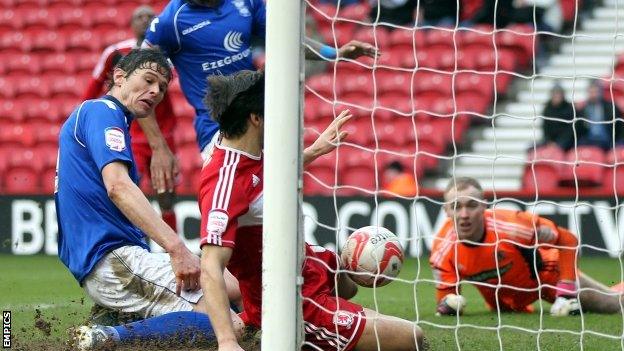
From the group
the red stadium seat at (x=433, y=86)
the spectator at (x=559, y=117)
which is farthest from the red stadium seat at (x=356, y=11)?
the spectator at (x=559, y=117)

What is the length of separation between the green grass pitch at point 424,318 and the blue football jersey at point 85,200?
462 millimetres

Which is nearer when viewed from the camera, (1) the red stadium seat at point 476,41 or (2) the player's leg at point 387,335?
(2) the player's leg at point 387,335

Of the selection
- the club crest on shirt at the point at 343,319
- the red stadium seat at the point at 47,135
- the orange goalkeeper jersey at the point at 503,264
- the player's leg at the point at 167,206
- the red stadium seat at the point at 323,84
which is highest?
the red stadium seat at the point at 323,84

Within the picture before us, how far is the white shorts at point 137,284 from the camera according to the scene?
5059 mm

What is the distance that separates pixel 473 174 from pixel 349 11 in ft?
10.4

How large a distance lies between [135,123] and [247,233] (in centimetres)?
→ 328

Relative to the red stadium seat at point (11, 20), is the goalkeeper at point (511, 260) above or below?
below

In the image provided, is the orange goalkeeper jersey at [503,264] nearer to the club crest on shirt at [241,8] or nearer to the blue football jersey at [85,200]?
the club crest on shirt at [241,8]

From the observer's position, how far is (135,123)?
777cm

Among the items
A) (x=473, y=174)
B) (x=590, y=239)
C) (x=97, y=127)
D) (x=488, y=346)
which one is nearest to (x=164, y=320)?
(x=97, y=127)

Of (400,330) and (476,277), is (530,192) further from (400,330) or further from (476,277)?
(400,330)

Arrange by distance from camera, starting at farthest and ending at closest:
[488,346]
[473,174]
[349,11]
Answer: [349,11], [473,174], [488,346]

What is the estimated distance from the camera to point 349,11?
1484 cm

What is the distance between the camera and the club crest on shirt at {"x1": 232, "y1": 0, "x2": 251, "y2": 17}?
660cm
